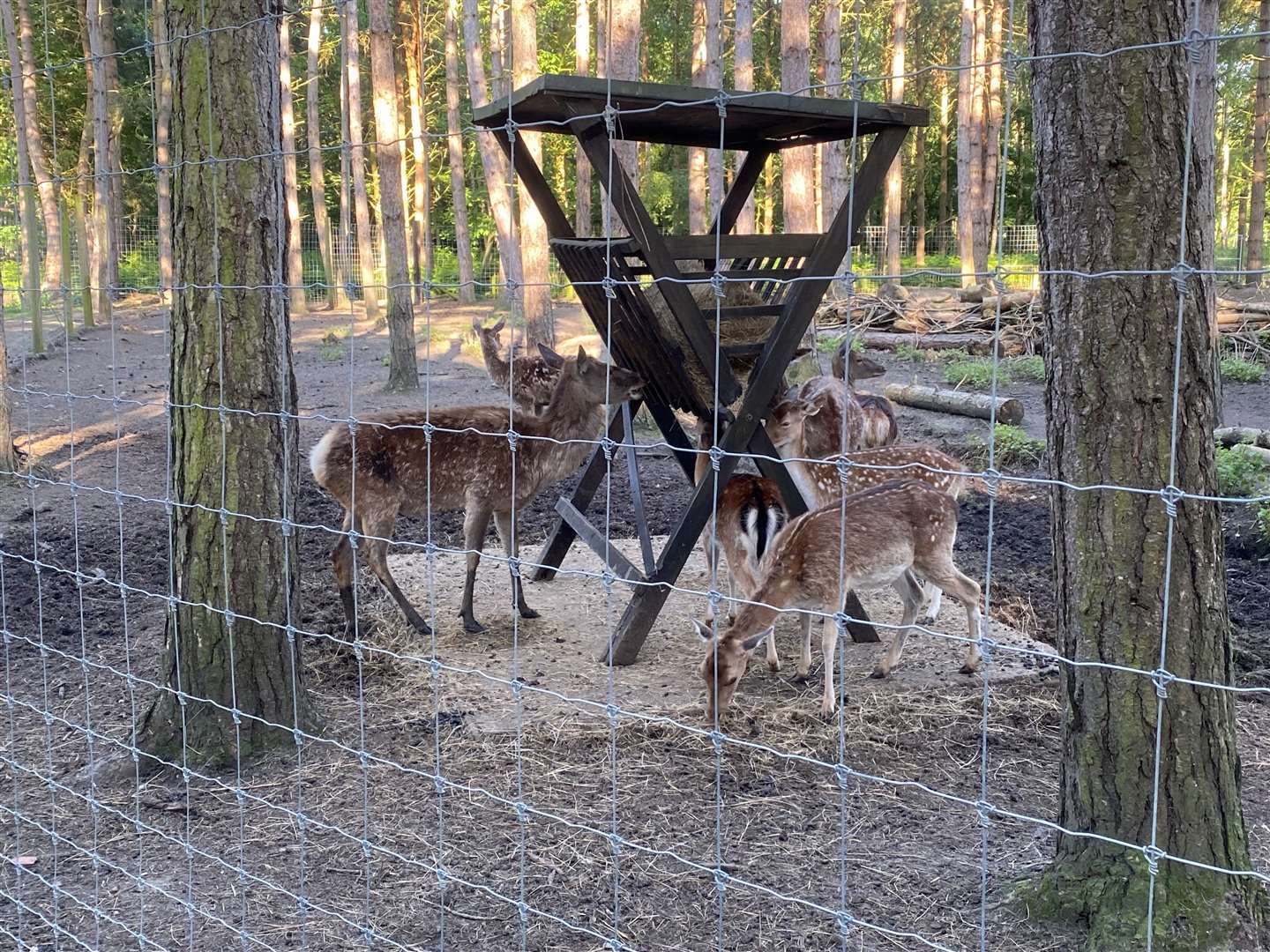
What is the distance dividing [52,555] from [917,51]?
28.7m

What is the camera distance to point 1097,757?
9.94 feet

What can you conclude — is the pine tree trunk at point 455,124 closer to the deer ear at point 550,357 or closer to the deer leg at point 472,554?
the deer ear at point 550,357

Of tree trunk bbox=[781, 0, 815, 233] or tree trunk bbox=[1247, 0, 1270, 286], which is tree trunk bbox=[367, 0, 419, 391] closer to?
tree trunk bbox=[781, 0, 815, 233]

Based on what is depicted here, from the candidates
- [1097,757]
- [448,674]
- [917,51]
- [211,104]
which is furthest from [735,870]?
[917,51]

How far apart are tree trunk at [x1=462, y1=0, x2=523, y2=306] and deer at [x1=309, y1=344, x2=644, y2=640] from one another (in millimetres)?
9723

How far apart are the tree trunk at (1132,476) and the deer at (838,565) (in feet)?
6.39

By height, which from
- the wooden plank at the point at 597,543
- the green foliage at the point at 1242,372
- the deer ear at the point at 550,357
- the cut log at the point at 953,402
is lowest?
the wooden plank at the point at 597,543

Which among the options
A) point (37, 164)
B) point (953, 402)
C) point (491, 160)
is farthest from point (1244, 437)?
point (37, 164)

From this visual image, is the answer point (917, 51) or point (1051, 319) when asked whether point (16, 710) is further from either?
point (917, 51)

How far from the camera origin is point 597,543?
20.9 feet

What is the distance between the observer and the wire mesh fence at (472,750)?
3.41 meters

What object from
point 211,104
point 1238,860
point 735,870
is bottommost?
point 735,870

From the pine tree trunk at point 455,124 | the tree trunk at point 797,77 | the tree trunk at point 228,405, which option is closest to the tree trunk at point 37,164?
the pine tree trunk at point 455,124

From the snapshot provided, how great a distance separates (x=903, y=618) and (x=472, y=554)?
7.17 feet
